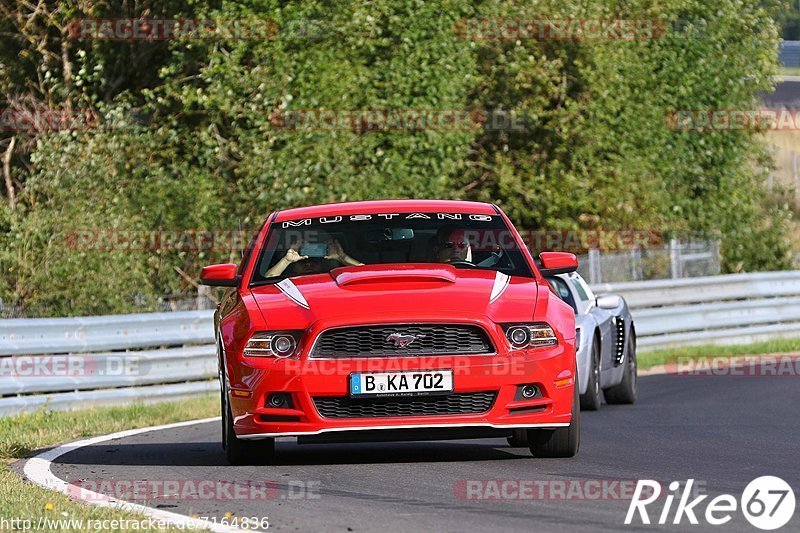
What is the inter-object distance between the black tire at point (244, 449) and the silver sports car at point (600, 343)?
3.88m

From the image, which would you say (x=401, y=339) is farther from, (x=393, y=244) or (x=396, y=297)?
(x=393, y=244)

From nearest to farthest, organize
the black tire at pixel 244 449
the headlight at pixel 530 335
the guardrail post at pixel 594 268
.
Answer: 1. the headlight at pixel 530 335
2. the black tire at pixel 244 449
3. the guardrail post at pixel 594 268

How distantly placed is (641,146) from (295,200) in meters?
10.2

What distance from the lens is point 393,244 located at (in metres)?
10.4

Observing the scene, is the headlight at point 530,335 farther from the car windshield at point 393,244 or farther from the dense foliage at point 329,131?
the dense foliage at point 329,131

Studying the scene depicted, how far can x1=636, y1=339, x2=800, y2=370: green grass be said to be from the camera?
72.2 feet

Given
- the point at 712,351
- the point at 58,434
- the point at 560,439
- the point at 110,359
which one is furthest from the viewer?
the point at 712,351

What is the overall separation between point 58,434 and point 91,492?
4.47 metres

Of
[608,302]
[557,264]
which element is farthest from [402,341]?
[608,302]

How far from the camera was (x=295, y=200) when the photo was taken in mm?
23688

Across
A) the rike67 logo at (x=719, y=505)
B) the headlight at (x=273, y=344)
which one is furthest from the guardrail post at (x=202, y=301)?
the rike67 logo at (x=719, y=505)

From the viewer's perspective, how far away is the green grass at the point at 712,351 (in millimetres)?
22016

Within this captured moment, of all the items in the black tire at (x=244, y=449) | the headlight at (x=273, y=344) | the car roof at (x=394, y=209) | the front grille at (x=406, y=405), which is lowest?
the black tire at (x=244, y=449)

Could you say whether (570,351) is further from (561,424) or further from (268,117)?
(268,117)
